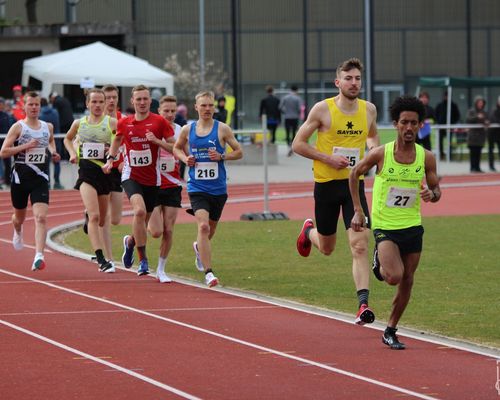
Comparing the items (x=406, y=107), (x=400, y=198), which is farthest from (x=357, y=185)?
(x=406, y=107)

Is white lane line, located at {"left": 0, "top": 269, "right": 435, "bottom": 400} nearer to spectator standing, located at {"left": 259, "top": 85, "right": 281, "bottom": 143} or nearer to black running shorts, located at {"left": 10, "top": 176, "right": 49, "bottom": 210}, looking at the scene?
black running shorts, located at {"left": 10, "top": 176, "right": 49, "bottom": 210}

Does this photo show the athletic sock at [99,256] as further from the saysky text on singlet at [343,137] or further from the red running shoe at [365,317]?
the red running shoe at [365,317]

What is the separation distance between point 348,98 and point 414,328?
6.26 feet

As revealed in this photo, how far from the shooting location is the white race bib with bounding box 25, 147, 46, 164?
1474 centimetres

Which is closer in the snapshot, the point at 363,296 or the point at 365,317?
the point at 365,317

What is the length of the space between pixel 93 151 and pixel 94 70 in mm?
18758

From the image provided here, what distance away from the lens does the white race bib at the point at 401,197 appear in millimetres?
9711

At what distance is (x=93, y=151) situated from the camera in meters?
14.9

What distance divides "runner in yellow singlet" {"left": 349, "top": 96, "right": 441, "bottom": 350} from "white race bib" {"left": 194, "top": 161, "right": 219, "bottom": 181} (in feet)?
12.8

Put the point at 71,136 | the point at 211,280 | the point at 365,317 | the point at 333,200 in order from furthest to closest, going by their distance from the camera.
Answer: the point at 71,136 → the point at 211,280 → the point at 333,200 → the point at 365,317

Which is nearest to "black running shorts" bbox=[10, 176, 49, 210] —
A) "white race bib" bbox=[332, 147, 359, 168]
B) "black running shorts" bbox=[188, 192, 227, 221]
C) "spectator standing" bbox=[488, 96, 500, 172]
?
"black running shorts" bbox=[188, 192, 227, 221]

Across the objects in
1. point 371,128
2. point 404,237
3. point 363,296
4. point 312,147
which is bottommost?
point 363,296

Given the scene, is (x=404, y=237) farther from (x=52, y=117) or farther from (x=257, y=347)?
(x=52, y=117)

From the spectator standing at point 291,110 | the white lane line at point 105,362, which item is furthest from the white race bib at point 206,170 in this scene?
the spectator standing at point 291,110
